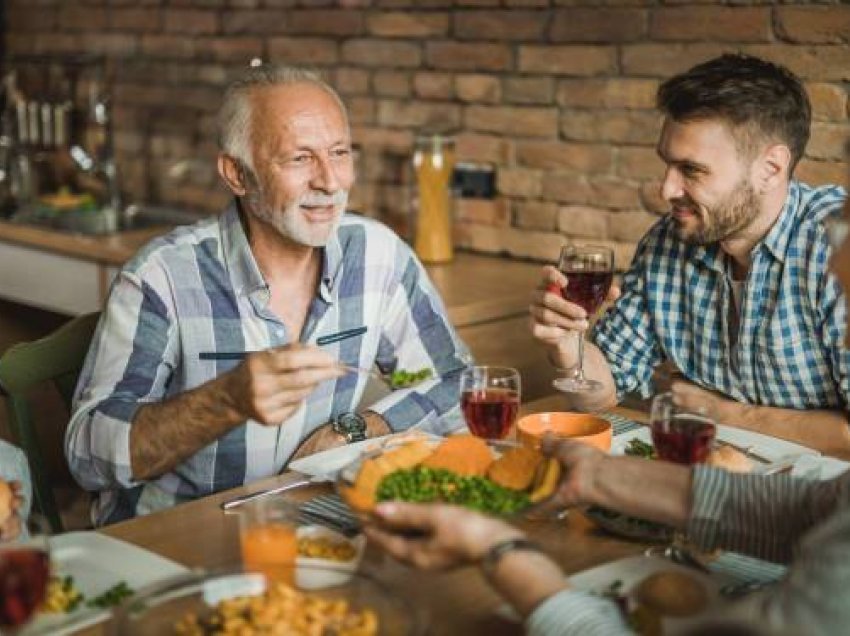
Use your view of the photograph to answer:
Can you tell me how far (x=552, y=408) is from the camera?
2240 mm

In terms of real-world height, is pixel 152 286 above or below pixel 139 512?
A: above

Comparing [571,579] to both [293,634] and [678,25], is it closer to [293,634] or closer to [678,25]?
[293,634]

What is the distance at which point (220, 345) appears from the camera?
213 cm

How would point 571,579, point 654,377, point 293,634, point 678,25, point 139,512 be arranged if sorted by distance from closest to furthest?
point 293,634
point 571,579
point 139,512
point 654,377
point 678,25

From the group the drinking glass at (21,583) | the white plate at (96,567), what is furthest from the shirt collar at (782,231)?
the drinking glass at (21,583)

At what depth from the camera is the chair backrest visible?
210 cm

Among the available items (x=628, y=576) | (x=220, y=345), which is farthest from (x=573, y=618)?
(x=220, y=345)

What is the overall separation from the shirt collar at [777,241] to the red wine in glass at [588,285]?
0.33m

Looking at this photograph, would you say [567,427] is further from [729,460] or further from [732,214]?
[732,214]

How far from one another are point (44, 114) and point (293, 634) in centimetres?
341

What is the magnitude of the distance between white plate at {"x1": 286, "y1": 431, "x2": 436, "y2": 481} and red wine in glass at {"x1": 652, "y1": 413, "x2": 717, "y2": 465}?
0.35 m

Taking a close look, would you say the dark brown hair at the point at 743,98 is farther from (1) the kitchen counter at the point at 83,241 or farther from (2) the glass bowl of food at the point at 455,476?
(1) the kitchen counter at the point at 83,241

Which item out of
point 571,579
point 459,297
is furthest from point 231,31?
point 571,579

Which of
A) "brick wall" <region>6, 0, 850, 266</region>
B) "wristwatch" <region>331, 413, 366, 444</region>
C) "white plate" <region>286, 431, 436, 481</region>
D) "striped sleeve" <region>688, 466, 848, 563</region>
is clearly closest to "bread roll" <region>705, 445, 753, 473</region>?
"striped sleeve" <region>688, 466, 848, 563</region>
